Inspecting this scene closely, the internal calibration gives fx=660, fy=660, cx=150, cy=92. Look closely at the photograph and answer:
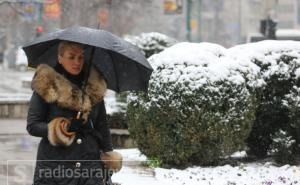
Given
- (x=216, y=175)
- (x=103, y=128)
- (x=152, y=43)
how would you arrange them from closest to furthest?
(x=103, y=128) < (x=216, y=175) < (x=152, y=43)

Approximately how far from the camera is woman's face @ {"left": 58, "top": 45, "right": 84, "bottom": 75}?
431cm

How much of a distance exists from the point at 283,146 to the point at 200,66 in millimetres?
1631

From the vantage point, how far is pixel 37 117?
423 cm

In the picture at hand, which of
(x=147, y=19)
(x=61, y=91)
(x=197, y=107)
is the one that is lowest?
(x=147, y=19)

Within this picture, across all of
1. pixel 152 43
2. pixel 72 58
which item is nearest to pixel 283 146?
pixel 72 58

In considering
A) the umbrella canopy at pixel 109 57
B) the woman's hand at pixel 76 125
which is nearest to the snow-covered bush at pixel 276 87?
the umbrella canopy at pixel 109 57

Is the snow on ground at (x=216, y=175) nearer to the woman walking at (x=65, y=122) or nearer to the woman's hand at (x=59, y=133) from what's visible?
the woman walking at (x=65, y=122)

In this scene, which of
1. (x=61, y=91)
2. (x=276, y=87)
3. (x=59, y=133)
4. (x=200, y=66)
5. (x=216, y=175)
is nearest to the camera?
(x=59, y=133)

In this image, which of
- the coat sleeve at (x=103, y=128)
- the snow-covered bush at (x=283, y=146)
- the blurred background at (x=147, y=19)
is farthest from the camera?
the blurred background at (x=147, y=19)

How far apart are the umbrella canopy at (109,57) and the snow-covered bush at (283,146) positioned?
4647 millimetres

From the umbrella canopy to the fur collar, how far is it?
0.76ft

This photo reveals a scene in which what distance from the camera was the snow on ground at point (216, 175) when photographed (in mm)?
7906

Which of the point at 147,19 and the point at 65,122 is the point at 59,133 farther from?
the point at 147,19

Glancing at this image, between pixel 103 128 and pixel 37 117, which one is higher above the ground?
pixel 37 117
